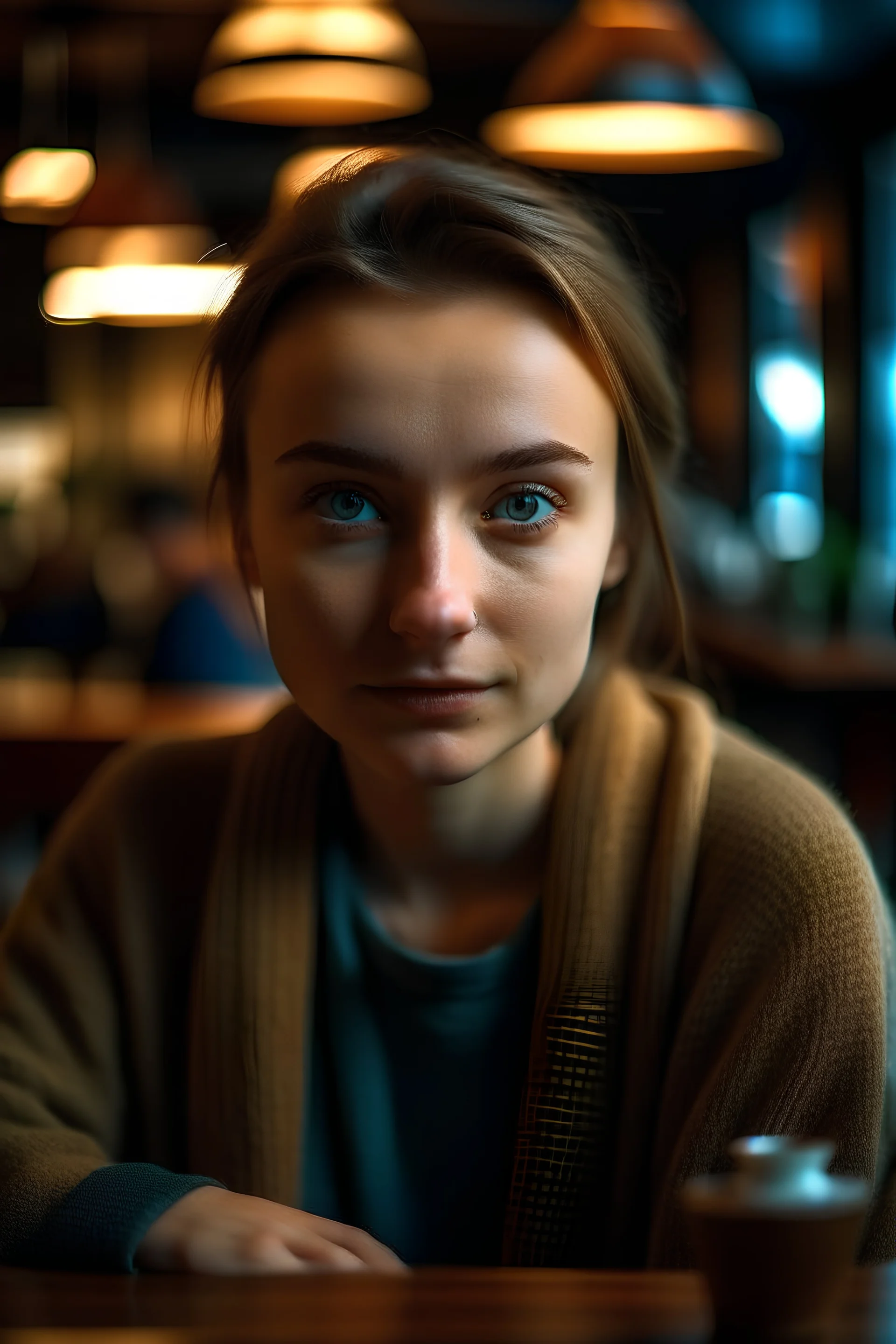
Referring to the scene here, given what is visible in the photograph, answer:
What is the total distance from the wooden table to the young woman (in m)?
0.11

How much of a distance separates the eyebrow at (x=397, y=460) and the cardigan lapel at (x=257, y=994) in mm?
299

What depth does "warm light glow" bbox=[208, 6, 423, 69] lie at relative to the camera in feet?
8.32

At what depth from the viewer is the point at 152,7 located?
519 centimetres

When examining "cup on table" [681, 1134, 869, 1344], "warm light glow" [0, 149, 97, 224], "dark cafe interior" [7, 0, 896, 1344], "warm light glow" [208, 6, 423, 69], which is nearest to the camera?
"cup on table" [681, 1134, 869, 1344]

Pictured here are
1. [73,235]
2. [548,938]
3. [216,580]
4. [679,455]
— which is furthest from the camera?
[216,580]

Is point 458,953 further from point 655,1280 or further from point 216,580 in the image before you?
point 216,580

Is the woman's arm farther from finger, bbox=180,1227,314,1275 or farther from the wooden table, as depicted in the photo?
the wooden table

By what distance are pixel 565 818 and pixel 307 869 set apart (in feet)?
0.64

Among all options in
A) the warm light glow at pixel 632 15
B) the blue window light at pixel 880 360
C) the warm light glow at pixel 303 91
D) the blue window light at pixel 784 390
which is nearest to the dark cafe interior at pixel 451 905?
the warm light glow at pixel 632 15

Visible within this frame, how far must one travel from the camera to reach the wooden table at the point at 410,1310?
2.12 feet

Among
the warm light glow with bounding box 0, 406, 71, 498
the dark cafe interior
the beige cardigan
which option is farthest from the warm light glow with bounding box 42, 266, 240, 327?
the warm light glow with bounding box 0, 406, 71, 498

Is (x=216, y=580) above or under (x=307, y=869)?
under

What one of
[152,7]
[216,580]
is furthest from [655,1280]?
[152,7]

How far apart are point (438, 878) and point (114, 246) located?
8.96 feet
